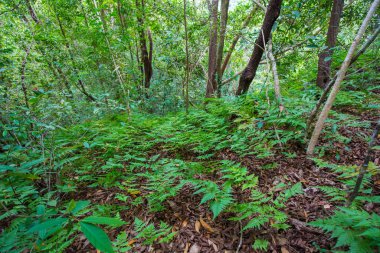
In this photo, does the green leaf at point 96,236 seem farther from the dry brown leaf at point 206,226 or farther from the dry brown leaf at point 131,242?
the dry brown leaf at point 206,226

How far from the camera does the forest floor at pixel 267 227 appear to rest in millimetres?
1685

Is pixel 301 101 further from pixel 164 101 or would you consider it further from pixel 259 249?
pixel 164 101

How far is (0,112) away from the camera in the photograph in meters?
2.64

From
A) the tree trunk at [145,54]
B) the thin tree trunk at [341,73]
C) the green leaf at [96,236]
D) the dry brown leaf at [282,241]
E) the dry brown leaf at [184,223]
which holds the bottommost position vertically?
the dry brown leaf at [184,223]

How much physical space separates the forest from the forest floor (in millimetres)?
12

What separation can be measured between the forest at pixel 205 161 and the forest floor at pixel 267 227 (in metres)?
0.01

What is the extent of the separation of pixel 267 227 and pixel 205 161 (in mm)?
1403

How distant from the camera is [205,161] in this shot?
301 cm

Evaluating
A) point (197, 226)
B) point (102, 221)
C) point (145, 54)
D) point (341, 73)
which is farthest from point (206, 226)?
point (145, 54)

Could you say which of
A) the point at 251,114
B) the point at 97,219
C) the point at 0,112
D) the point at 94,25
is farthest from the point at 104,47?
the point at 97,219

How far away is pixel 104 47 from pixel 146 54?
A: 8.16ft

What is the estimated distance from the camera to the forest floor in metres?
1.69

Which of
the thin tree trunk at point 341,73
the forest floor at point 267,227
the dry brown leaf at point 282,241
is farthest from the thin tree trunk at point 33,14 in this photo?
the dry brown leaf at point 282,241

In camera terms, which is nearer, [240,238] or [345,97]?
[240,238]
